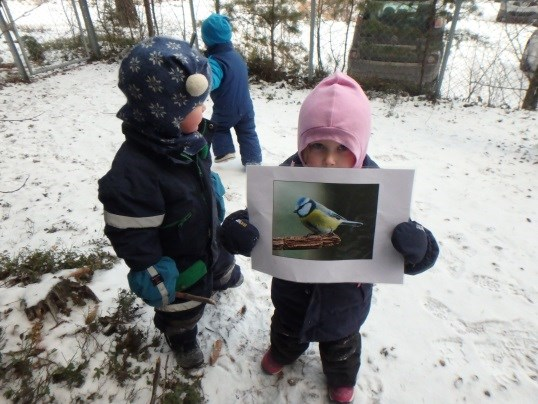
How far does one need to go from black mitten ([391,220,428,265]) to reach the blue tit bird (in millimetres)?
128

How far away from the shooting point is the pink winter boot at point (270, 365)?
1.84 meters

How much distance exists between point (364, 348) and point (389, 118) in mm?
4477

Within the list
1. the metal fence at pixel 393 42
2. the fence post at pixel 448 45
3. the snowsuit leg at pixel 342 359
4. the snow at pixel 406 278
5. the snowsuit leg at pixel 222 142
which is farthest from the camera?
the metal fence at pixel 393 42

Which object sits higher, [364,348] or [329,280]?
[329,280]

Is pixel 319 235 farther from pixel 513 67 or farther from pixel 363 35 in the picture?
pixel 513 67

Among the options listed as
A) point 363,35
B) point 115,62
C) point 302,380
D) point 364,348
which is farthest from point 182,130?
point 115,62

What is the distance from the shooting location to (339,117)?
4.00 feet

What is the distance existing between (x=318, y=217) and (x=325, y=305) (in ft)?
1.52

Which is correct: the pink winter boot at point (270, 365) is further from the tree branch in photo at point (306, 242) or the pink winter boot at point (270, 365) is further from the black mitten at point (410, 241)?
the black mitten at point (410, 241)

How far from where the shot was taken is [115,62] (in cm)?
805

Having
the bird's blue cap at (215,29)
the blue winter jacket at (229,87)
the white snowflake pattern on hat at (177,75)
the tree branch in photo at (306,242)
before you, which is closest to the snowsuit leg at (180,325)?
the tree branch in photo at (306,242)

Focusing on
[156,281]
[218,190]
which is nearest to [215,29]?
[218,190]

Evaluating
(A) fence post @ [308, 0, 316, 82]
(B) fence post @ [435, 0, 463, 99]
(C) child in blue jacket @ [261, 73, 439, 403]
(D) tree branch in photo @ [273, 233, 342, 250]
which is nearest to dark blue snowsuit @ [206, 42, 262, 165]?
(C) child in blue jacket @ [261, 73, 439, 403]

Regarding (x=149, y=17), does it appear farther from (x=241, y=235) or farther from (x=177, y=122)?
(x=241, y=235)
